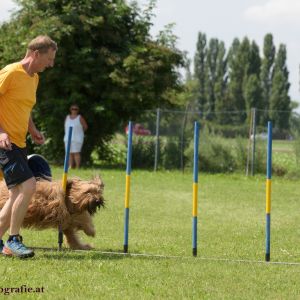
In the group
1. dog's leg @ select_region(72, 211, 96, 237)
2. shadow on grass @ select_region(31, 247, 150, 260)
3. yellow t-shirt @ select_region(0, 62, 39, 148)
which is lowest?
shadow on grass @ select_region(31, 247, 150, 260)

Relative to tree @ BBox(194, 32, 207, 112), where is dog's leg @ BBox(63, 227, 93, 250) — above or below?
below

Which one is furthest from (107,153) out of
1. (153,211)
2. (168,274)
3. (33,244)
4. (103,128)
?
(168,274)

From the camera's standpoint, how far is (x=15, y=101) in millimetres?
6254

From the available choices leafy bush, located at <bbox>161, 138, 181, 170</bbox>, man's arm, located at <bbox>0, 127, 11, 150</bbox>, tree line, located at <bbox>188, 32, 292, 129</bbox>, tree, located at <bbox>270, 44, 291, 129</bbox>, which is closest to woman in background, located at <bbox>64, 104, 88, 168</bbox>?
leafy bush, located at <bbox>161, 138, 181, 170</bbox>

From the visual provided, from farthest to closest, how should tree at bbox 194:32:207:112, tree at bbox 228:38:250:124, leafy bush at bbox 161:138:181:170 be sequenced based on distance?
tree at bbox 194:32:207:112 → tree at bbox 228:38:250:124 → leafy bush at bbox 161:138:181:170

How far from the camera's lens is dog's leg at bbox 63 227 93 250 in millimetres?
7082

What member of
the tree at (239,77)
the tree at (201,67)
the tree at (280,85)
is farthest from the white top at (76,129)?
the tree at (201,67)

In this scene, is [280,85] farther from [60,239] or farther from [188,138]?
[60,239]

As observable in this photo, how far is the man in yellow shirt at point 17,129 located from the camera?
6.20 metres

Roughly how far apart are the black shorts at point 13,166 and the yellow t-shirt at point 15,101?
0.35 ft

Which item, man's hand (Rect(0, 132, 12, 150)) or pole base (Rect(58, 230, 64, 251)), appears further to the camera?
pole base (Rect(58, 230, 64, 251))

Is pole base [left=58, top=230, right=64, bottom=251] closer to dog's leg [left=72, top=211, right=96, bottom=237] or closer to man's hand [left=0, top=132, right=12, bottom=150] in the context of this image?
dog's leg [left=72, top=211, right=96, bottom=237]

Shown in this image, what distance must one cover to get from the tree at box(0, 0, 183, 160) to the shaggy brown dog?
1204 centimetres

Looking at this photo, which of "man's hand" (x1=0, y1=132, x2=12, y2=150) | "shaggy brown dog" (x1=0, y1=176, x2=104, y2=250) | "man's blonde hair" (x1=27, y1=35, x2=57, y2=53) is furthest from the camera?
"shaggy brown dog" (x1=0, y1=176, x2=104, y2=250)
